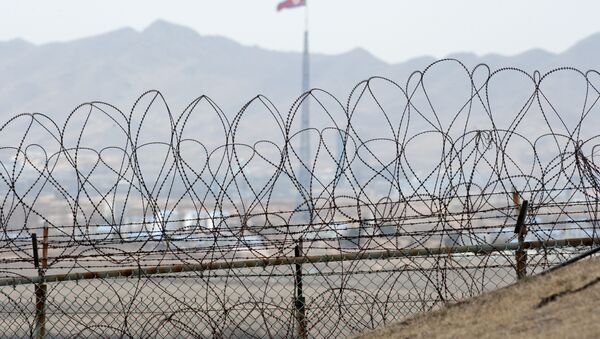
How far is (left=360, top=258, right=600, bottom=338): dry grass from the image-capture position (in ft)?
15.8

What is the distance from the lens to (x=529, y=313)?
202 inches

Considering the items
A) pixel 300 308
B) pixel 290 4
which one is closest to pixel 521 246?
pixel 300 308

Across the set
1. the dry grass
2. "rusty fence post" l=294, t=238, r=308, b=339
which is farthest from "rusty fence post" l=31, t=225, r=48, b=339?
the dry grass

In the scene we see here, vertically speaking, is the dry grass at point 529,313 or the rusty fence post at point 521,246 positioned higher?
the rusty fence post at point 521,246

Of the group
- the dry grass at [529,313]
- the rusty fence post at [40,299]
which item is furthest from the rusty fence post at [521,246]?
the rusty fence post at [40,299]

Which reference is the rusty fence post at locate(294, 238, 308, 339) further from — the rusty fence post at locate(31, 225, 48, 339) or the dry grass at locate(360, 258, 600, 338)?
the rusty fence post at locate(31, 225, 48, 339)

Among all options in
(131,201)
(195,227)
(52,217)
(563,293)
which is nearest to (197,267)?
(195,227)

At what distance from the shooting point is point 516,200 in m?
7.34

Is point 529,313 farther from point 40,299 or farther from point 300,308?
point 40,299

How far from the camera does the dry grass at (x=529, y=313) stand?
481 centimetres

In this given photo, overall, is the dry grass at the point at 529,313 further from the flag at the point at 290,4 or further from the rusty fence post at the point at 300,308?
the flag at the point at 290,4

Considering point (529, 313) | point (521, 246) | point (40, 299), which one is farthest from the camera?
point (40, 299)

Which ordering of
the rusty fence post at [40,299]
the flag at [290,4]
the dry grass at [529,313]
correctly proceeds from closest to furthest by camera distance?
the dry grass at [529,313] < the rusty fence post at [40,299] < the flag at [290,4]

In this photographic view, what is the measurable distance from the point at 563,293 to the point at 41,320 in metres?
3.65
